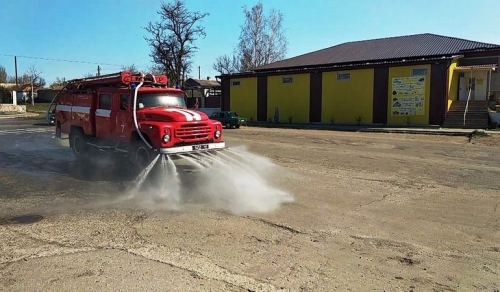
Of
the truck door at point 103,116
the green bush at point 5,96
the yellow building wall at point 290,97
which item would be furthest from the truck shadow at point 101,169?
the green bush at point 5,96

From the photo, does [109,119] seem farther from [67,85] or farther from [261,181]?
[261,181]

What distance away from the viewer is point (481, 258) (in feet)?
16.0

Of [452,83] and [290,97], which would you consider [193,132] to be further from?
[290,97]

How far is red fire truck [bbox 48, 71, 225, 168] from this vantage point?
9.31 meters

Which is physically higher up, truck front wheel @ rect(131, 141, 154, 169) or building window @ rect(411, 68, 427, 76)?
building window @ rect(411, 68, 427, 76)

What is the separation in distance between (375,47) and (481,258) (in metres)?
34.4

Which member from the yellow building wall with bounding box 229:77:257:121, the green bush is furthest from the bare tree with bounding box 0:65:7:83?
the yellow building wall with bounding box 229:77:257:121

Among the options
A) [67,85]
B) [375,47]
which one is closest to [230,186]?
[67,85]

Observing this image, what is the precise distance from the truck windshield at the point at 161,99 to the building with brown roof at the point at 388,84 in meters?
22.8

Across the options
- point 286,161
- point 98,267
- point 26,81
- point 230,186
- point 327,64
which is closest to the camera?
point 98,267

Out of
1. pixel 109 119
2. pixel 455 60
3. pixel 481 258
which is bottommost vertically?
pixel 481 258

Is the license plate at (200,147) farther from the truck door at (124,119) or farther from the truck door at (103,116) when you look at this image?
the truck door at (103,116)

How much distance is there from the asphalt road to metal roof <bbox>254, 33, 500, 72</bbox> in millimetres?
22613

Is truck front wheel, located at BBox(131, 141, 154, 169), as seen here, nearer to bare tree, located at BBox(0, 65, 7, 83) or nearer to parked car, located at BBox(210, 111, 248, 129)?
parked car, located at BBox(210, 111, 248, 129)
